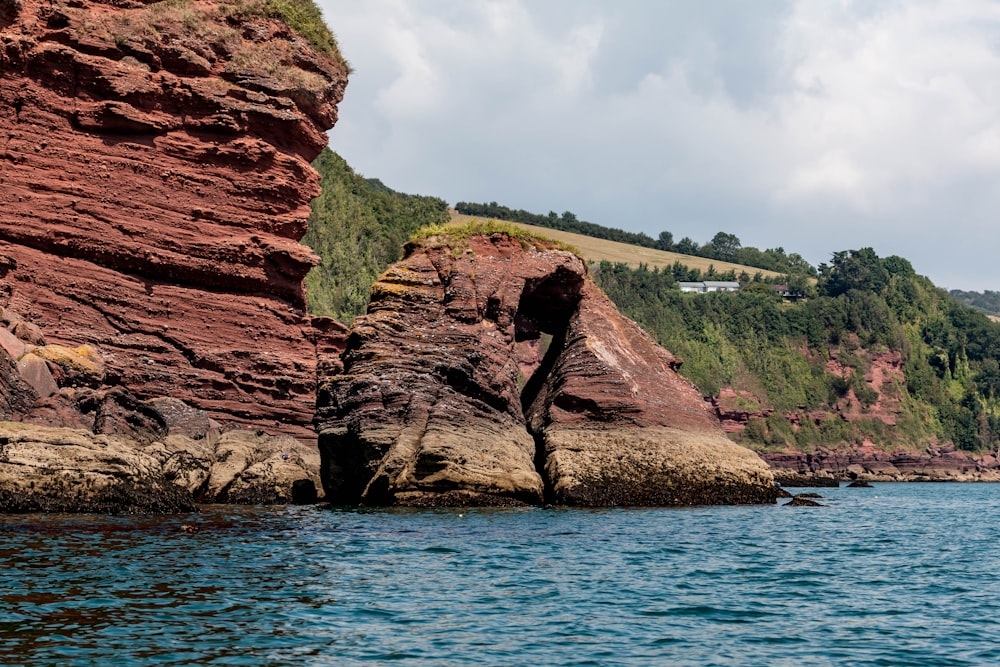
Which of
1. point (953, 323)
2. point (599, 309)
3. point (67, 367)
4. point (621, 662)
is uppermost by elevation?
point (953, 323)

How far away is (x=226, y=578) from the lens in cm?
1496

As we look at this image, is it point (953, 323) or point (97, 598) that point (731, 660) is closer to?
point (97, 598)

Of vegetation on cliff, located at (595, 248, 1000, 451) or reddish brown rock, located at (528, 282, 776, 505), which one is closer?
reddish brown rock, located at (528, 282, 776, 505)

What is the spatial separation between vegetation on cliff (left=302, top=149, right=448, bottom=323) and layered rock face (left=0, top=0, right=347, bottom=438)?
30653mm

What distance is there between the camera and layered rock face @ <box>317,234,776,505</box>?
27703mm

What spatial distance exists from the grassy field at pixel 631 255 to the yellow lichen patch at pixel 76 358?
4523 inches

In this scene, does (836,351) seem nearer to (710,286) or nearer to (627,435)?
(710,286)

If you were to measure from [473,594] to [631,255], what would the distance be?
5550 inches

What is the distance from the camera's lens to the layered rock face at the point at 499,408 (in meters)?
27.7

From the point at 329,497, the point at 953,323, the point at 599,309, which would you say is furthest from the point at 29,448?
the point at 953,323

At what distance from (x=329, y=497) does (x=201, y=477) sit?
495 cm

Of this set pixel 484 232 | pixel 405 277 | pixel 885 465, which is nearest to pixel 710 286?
pixel 885 465

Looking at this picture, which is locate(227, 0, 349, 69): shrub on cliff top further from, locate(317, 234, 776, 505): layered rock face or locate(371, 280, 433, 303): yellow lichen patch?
locate(371, 280, 433, 303): yellow lichen patch

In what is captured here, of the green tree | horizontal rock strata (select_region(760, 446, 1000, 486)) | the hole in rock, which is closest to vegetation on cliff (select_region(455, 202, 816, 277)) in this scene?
the green tree
